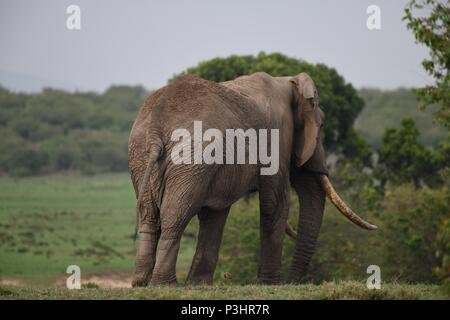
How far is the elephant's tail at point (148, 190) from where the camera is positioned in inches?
560

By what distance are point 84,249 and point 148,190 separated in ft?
77.9

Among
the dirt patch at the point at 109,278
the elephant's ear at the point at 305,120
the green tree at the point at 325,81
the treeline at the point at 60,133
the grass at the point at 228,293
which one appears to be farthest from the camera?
the treeline at the point at 60,133

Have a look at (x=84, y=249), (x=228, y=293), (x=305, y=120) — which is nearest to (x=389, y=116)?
(x=84, y=249)

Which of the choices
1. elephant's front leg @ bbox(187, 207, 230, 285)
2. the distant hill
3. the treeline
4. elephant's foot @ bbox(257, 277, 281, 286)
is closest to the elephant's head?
elephant's foot @ bbox(257, 277, 281, 286)

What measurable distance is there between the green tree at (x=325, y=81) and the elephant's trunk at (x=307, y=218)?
16701mm

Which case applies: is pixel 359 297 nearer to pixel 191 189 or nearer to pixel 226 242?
→ pixel 191 189

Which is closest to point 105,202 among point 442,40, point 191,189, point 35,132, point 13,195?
point 13,195

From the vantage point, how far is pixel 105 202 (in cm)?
5897

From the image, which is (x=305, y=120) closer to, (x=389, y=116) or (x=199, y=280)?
(x=199, y=280)

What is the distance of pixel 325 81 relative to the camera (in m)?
35.9

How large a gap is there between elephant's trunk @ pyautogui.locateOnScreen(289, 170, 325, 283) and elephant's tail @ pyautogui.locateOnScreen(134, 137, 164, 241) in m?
3.55

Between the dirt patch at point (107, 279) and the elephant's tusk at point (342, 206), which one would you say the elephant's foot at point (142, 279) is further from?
the dirt patch at point (107, 279)

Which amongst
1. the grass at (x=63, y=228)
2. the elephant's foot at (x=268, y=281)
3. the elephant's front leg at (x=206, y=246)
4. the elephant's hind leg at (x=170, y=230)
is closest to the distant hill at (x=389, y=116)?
the grass at (x=63, y=228)

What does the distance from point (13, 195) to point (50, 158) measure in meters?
16.2
